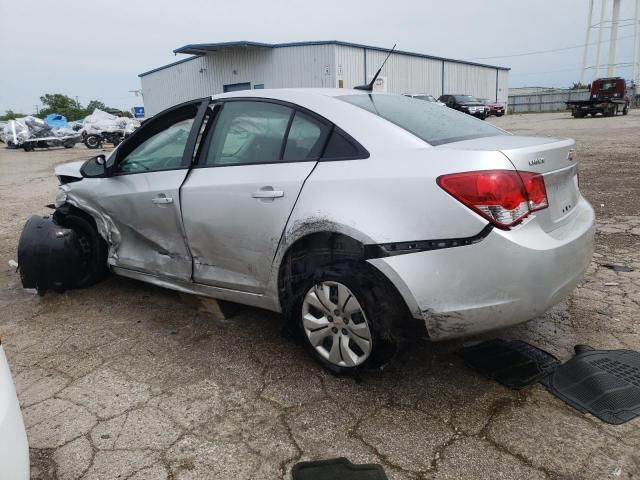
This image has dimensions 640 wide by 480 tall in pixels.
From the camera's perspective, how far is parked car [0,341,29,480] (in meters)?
1.45

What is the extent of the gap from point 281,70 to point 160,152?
2671 cm

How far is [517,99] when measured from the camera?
49.2 m

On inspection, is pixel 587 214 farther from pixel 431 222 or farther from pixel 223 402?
pixel 223 402

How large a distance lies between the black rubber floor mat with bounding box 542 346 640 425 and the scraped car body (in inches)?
20.2

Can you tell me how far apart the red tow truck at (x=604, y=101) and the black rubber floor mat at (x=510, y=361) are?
30061 millimetres

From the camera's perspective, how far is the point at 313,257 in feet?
9.13

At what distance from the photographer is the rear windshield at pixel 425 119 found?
2.66 metres

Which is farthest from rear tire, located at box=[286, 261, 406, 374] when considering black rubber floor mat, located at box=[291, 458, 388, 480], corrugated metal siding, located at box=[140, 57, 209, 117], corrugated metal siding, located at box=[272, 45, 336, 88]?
corrugated metal siding, located at box=[140, 57, 209, 117]

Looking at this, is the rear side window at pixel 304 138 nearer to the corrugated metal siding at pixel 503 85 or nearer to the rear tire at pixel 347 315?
the rear tire at pixel 347 315

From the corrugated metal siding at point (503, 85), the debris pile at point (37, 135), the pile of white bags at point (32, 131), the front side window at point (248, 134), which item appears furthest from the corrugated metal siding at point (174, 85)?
the corrugated metal siding at point (503, 85)

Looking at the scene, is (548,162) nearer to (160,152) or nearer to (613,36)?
(160,152)

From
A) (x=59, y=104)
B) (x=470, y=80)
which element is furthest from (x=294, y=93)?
(x=59, y=104)

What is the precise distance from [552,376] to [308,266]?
1.43 m

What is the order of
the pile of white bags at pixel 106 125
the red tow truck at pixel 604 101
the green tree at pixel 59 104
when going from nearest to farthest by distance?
the pile of white bags at pixel 106 125 < the red tow truck at pixel 604 101 < the green tree at pixel 59 104
